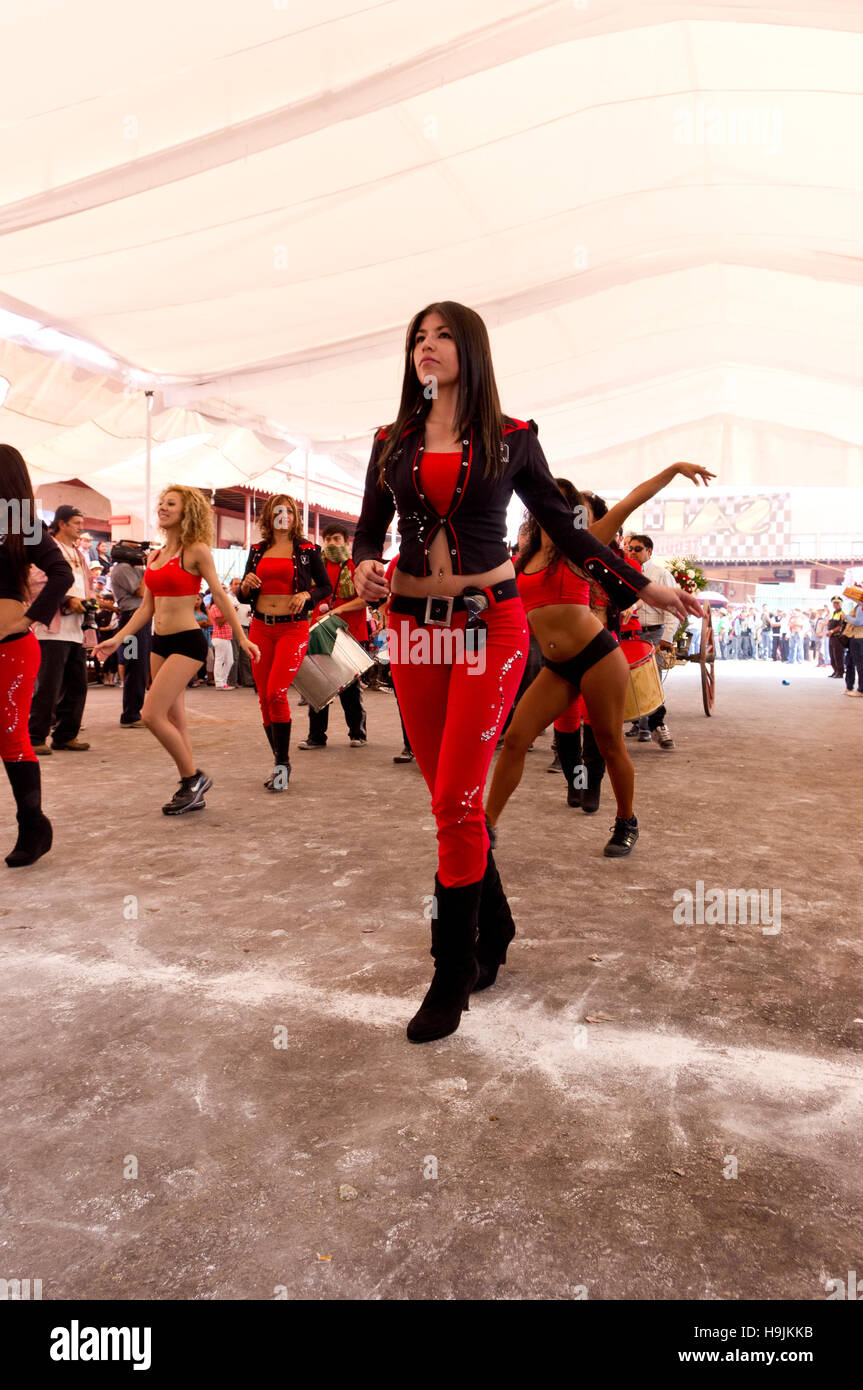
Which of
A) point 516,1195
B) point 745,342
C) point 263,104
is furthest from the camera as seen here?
point 745,342

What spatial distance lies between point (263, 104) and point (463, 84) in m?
1.69

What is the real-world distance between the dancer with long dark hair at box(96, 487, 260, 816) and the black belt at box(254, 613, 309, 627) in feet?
1.67

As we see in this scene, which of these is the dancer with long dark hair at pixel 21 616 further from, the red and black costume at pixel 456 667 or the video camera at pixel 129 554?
the video camera at pixel 129 554

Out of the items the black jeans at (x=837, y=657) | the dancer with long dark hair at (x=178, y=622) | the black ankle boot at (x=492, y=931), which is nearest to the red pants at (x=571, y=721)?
the dancer with long dark hair at (x=178, y=622)

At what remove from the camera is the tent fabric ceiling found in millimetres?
6215

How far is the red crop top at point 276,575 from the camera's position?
6309 mm

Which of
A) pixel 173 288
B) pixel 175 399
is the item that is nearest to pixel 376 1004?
pixel 173 288

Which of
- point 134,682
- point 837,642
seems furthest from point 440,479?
point 837,642

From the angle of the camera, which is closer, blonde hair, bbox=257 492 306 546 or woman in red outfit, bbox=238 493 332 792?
woman in red outfit, bbox=238 493 332 792

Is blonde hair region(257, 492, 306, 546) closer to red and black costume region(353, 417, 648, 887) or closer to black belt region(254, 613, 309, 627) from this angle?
black belt region(254, 613, 309, 627)

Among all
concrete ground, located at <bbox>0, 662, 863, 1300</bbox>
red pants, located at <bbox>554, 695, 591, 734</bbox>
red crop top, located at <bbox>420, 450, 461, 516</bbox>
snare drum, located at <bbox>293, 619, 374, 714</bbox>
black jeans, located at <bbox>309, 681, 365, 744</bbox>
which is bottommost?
concrete ground, located at <bbox>0, 662, 863, 1300</bbox>

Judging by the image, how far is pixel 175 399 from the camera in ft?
36.8

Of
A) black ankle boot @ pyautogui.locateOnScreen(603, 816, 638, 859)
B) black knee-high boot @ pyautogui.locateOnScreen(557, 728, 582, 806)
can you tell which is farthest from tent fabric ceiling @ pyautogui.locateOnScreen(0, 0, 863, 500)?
black ankle boot @ pyautogui.locateOnScreen(603, 816, 638, 859)

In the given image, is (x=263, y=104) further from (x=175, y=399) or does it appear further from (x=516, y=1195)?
(x=516, y=1195)
